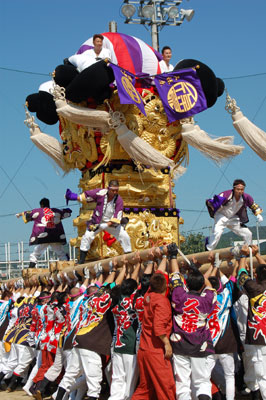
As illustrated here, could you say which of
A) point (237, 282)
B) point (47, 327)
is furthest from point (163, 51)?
point (237, 282)

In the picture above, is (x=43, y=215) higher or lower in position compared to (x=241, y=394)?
higher

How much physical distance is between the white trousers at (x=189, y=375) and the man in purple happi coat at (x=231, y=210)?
138 inches

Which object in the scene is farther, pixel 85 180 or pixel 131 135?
pixel 85 180

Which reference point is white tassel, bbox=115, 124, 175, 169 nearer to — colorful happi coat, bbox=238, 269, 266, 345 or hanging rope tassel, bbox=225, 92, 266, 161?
hanging rope tassel, bbox=225, 92, 266, 161

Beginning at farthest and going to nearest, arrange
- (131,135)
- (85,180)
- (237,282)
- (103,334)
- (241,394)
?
(85,180)
(131,135)
(241,394)
(103,334)
(237,282)

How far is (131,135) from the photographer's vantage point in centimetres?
1141

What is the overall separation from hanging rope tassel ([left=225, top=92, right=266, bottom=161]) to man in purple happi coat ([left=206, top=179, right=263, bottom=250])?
1.19 m

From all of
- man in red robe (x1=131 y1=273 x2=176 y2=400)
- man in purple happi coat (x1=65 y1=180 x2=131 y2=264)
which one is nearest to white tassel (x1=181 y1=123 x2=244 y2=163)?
man in purple happi coat (x1=65 y1=180 x2=131 y2=264)

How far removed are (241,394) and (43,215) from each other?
5752 millimetres

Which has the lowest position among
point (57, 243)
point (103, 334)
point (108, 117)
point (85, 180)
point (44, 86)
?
point (103, 334)

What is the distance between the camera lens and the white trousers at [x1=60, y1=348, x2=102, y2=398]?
7676mm

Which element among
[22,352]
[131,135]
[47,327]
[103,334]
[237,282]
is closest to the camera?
[237,282]

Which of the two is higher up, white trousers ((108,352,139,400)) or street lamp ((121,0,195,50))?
street lamp ((121,0,195,50))

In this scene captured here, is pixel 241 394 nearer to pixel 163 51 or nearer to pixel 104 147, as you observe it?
pixel 104 147
